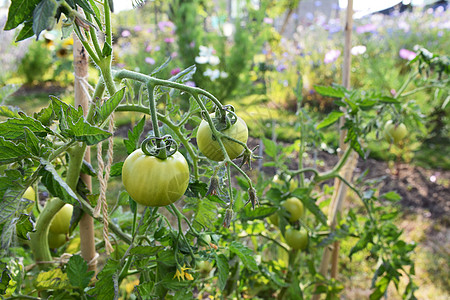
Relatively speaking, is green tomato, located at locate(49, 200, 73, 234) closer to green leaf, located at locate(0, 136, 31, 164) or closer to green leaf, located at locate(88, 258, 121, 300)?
green leaf, located at locate(88, 258, 121, 300)

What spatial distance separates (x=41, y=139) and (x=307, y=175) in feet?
8.29

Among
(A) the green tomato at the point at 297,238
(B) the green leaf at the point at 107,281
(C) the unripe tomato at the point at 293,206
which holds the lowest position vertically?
(A) the green tomato at the point at 297,238

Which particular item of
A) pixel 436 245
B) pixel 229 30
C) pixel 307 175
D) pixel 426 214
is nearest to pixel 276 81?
pixel 229 30

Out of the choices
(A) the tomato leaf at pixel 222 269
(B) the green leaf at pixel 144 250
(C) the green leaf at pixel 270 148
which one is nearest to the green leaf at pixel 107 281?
(B) the green leaf at pixel 144 250

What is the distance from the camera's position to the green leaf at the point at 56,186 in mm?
478

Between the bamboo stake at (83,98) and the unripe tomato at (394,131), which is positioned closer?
the bamboo stake at (83,98)

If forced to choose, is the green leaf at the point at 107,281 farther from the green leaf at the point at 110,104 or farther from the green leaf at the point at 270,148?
the green leaf at the point at 270,148

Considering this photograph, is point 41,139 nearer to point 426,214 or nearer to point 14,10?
point 14,10

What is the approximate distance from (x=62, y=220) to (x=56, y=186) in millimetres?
424

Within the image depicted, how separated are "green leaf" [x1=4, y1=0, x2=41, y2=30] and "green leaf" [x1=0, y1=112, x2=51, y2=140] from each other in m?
0.15

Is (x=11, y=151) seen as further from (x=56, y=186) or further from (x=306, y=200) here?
(x=306, y=200)

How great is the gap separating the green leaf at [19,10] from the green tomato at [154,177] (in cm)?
22

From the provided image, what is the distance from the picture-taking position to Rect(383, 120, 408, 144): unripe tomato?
126 cm

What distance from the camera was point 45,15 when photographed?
406 mm
